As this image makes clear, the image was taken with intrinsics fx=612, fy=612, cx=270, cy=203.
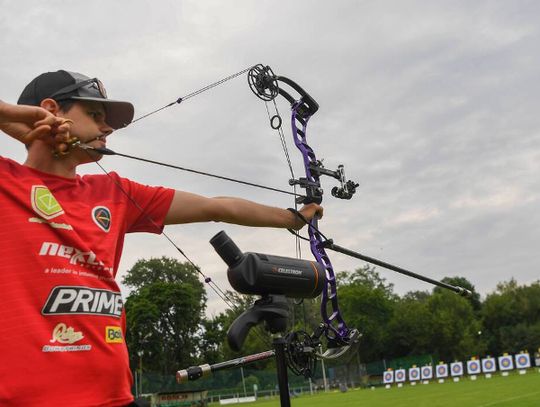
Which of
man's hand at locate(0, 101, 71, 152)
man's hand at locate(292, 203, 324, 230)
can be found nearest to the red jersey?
man's hand at locate(0, 101, 71, 152)

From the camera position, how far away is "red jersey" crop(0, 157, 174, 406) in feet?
5.04

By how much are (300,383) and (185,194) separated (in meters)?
42.2

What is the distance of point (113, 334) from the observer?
5.74 ft

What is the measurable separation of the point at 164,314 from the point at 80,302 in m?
37.6

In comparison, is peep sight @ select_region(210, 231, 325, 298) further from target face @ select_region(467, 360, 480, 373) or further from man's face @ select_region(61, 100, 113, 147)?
target face @ select_region(467, 360, 480, 373)

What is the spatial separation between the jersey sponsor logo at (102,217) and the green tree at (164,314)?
3571 cm

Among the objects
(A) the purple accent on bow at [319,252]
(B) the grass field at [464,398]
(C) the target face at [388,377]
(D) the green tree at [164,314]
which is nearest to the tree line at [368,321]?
(D) the green tree at [164,314]

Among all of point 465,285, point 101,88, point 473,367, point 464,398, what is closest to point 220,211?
point 101,88

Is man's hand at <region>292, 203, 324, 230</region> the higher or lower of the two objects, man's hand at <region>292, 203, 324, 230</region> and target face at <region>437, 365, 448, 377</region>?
the higher

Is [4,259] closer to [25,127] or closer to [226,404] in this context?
[25,127]

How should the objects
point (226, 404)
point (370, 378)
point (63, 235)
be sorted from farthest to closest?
point (370, 378)
point (226, 404)
point (63, 235)

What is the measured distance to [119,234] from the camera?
203cm

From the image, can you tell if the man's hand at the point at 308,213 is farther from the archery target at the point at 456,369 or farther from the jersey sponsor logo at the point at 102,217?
the archery target at the point at 456,369

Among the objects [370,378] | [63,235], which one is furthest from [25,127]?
[370,378]
